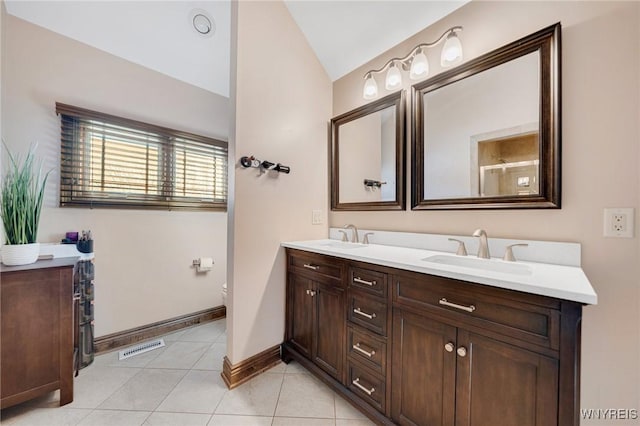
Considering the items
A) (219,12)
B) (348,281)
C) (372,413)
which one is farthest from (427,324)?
(219,12)

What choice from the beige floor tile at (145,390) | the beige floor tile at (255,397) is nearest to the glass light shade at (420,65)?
the beige floor tile at (255,397)

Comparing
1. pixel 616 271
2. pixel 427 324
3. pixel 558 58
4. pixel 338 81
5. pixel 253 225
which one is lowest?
pixel 427 324

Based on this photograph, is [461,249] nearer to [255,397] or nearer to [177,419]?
[255,397]

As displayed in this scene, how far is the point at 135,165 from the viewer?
212 cm

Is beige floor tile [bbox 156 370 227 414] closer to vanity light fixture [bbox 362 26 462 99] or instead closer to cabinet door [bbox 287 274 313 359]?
cabinet door [bbox 287 274 313 359]

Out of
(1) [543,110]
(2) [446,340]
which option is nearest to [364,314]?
(2) [446,340]

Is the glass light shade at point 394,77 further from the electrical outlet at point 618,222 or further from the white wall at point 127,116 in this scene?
the white wall at point 127,116

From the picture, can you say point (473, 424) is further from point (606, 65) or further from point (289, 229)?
point (606, 65)

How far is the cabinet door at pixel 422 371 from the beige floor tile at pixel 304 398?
0.43 meters

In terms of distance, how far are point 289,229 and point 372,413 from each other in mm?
1239

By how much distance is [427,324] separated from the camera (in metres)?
1.07

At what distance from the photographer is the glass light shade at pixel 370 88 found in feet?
6.20

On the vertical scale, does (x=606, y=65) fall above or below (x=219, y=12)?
below

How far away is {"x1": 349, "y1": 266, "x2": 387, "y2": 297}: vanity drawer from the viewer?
4.06 feet
